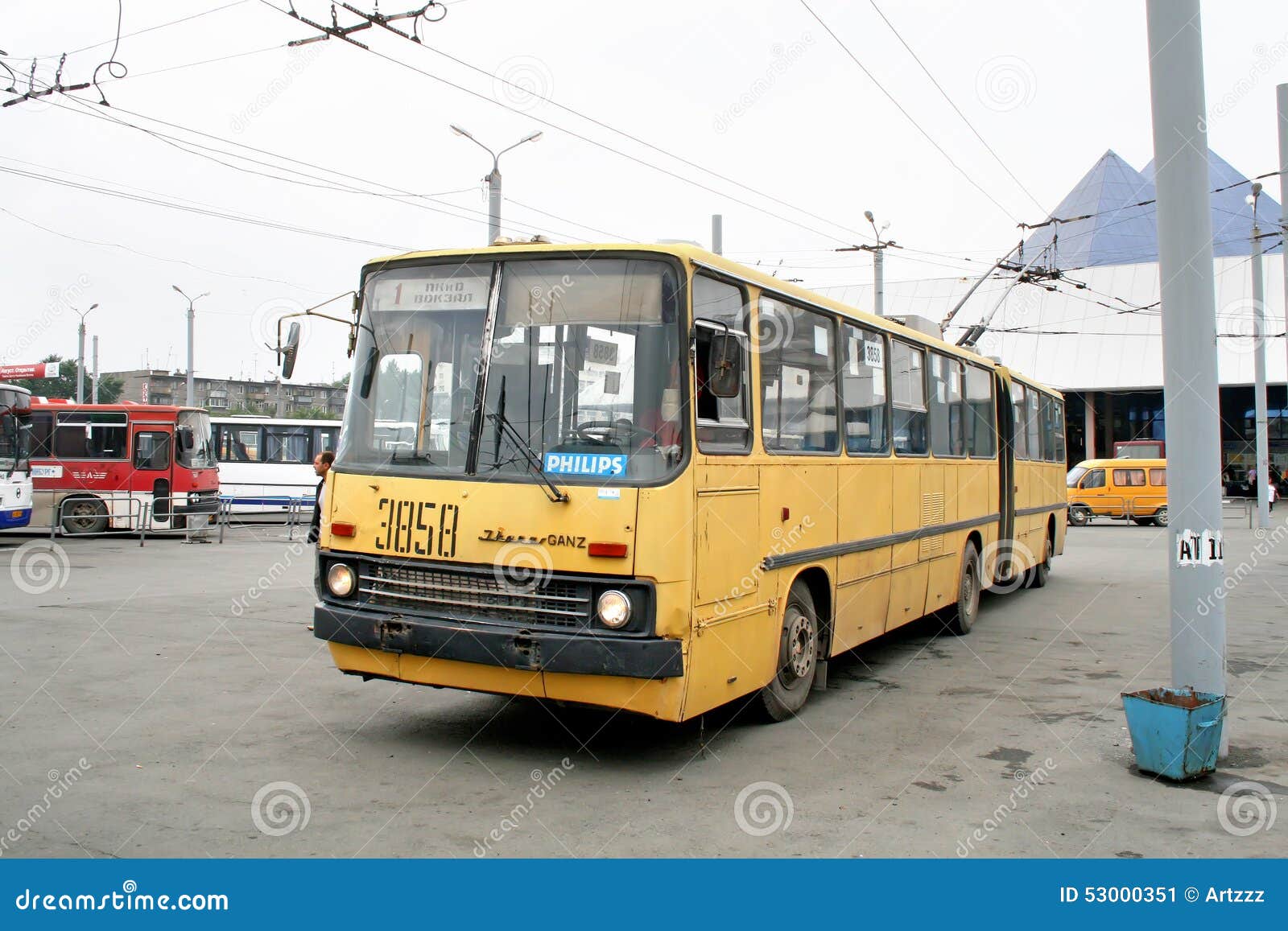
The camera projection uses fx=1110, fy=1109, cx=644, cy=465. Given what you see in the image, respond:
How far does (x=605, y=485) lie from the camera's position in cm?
582

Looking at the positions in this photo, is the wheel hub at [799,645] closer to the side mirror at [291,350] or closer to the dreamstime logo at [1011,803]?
the dreamstime logo at [1011,803]

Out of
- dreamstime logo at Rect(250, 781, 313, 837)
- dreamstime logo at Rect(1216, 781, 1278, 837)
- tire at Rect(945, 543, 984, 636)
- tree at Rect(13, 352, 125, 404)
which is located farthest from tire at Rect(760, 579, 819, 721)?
tree at Rect(13, 352, 125, 404)

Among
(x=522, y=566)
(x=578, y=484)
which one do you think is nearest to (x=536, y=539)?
(x=522, y=566)

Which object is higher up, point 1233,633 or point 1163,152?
point 1163,152

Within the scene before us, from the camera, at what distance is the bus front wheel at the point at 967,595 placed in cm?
1164

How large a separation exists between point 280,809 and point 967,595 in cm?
845

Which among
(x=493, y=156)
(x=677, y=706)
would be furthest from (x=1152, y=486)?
(x=677, y=706)

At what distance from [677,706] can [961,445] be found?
6866 millimetres

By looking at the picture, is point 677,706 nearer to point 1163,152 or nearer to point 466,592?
point 466,592

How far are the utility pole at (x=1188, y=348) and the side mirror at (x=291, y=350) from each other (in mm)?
5217

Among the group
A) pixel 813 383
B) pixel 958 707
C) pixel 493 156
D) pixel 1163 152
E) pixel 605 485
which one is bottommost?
pixel 958 707

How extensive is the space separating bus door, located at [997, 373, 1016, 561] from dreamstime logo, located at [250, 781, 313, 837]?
32.5 ft

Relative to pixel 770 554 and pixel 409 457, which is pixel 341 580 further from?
pixel 770 554

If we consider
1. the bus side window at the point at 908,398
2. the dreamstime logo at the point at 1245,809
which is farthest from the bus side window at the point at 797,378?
the dreamstime logo at the point at 1245,809
